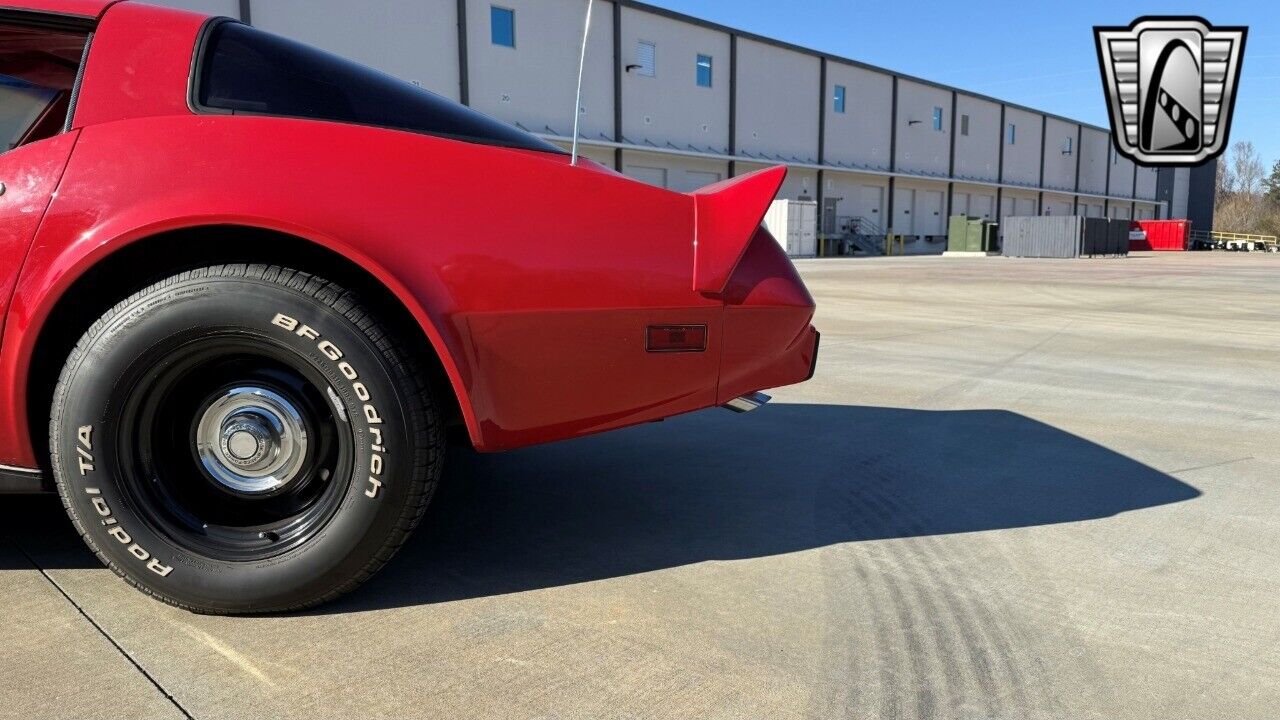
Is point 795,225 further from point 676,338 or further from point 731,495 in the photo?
point 676,338

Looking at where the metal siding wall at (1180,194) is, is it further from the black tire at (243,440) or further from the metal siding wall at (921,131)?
the black tire at (243,440)

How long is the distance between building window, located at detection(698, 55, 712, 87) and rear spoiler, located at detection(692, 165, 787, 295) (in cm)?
3393

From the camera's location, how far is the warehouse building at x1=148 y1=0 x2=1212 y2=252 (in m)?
26.2

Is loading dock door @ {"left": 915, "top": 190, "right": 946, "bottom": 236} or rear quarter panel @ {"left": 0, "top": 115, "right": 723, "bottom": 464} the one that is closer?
rear quarter panel @ {"left": 0, "top": 115, "right": 723, "bottom": 464}

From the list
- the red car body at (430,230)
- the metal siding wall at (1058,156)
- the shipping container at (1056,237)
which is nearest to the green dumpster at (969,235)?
the shipping container at (1056,237)

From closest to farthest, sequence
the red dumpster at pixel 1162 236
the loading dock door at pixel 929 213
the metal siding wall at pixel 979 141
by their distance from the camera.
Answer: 1. the loading dock door at pixel 929 213
2. the metal siding wall at pixel 979 141
3. the red dumpster at pixel 1162 236

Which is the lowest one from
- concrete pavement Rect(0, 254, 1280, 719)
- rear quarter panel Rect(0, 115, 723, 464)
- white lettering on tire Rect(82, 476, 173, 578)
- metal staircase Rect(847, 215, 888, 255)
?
concrete pavement Rect(0, 254, 1280, 719)

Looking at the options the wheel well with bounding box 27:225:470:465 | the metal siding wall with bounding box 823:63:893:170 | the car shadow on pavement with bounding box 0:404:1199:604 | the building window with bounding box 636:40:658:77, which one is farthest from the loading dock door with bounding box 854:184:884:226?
the wheel well with bounding box 27:225:470:465

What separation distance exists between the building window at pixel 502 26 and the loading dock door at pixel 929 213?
26857 mm

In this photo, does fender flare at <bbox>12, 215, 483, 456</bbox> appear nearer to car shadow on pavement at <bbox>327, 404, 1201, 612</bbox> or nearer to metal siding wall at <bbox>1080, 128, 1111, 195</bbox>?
car shadow on pavement at <bbox>327, 404, 1201, 612</bbox>

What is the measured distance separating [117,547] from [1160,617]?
2.50 metres

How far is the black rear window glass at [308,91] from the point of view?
210 cm

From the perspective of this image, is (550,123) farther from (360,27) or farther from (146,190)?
(146,190)

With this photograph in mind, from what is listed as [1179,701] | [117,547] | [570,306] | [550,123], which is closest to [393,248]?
[570,306]
